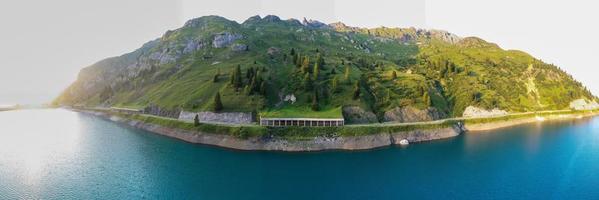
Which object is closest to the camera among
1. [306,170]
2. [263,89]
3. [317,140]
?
[306,170]

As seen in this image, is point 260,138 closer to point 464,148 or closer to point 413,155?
point 413,155

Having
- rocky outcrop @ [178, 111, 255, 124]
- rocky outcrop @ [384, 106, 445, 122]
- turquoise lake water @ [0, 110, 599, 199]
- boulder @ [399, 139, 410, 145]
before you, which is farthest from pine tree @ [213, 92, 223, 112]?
boulder @ [399, 139, 410, 145]

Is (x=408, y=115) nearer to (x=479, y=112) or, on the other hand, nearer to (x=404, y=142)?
(x=404, y=142)

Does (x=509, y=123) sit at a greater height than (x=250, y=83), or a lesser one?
lesser

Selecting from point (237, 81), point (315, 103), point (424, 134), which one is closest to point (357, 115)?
point (315, 103)

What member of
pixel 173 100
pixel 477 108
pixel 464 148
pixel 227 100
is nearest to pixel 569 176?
pixel 464 148

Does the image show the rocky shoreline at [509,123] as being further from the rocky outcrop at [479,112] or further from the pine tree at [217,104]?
the pine tree at [217,104]
